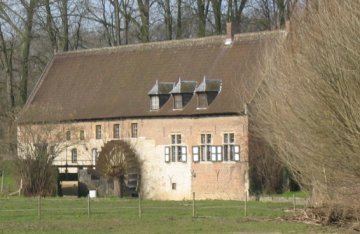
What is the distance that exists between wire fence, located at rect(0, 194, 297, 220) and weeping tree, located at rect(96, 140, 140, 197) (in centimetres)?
469

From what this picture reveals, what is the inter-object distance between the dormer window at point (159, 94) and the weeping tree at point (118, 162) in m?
2.65

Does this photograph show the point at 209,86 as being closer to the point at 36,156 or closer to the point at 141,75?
the point at 141,75

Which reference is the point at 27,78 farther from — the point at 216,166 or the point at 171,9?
the point at 216,166

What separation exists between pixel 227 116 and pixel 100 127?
928 cm

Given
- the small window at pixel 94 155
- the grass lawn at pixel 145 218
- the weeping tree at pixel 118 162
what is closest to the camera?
the grass lawn at pixel 145 218

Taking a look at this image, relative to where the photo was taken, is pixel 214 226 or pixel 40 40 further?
pixel 40 40

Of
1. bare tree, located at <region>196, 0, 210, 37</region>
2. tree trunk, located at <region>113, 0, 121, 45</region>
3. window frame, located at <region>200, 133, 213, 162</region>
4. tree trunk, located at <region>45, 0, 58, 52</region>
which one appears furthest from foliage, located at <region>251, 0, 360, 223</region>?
tree trunk, located at <region>45, 0, 58, 52</region>

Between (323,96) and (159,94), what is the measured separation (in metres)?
28.0

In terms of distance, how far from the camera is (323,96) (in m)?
21.0

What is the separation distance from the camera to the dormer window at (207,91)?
152 feet

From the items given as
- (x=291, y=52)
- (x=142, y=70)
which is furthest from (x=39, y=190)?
(x=291, y=52)

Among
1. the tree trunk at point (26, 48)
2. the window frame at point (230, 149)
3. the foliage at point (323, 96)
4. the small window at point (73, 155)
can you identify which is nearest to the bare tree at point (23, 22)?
the tree trunk at point (26, 48)

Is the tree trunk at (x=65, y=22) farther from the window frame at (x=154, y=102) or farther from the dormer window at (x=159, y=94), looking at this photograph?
the window frame at (x=154, y=102)

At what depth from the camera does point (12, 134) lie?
47.5 meters
